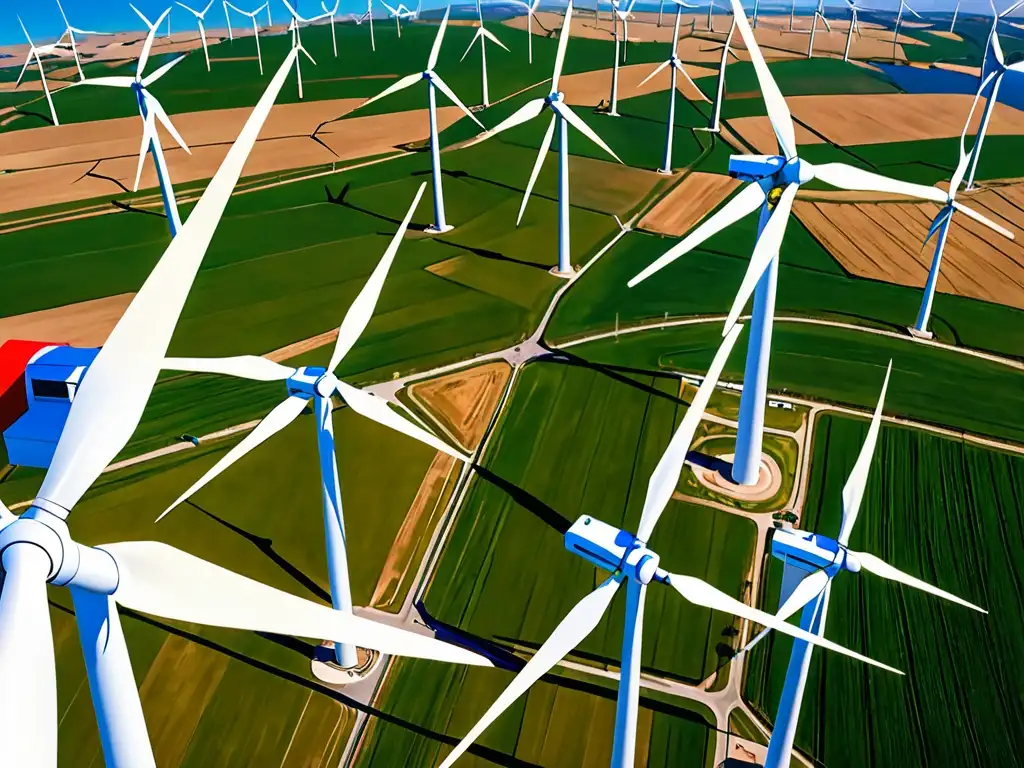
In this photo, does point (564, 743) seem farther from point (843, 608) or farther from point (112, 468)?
point (112, 468)

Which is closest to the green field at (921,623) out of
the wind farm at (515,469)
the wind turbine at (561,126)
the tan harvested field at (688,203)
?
the wind farm at (515,469)

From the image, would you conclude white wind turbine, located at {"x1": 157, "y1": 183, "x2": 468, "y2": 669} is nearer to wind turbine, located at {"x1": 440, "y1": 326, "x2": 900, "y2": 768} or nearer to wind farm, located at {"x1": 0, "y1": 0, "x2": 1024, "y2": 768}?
wind farm, located at {"x1": 0, "y1": 0, "x2": 1024, "y2": 768}

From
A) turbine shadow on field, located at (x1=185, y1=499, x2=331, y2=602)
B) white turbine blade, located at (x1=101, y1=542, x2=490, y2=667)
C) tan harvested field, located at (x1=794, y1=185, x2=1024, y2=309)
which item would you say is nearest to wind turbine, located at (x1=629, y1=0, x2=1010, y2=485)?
white turbine blade, located at (x1=101, y1=542, x2=490, y2=667)

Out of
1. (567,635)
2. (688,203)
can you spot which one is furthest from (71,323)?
(688,203)

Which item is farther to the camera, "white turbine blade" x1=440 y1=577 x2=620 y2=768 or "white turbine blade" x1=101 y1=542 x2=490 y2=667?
"white turbine blade" x1=440 y1=577 x2=620 y2=768

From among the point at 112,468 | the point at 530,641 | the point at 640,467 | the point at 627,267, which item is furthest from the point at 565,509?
the point at 627,267

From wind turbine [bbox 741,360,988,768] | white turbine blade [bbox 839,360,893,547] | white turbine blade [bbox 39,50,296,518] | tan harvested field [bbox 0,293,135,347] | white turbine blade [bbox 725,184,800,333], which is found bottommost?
tan harvested field [bbox 0,293,135,347]

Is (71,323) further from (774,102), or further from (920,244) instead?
(920,244)
